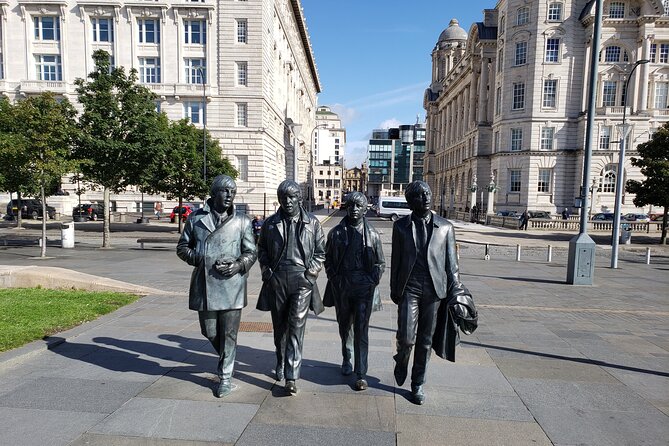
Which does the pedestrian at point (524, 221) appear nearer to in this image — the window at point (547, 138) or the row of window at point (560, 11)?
the window at point (547, 138)

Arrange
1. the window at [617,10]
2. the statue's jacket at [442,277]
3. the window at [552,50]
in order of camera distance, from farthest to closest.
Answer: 1. the window at [552,50]
2. the window at [617,10]
3. the statue's jacket at [442,277]

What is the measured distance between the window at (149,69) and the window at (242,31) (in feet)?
26.7

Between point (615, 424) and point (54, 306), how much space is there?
8.22 metres

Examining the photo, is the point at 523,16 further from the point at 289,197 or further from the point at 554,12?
the point at 289,197

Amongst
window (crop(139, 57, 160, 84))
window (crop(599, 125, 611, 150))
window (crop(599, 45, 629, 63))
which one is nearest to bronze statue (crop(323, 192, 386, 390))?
window (crop(139, 57, 160, 84))

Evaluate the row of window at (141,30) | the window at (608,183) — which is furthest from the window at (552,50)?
the row of window at (141,30)

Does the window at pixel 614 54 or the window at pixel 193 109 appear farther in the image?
the window at pixel 614 54

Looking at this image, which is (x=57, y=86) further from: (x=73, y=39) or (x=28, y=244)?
(x=28, y=244)

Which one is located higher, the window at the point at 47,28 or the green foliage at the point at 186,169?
the window at the point at 47,28

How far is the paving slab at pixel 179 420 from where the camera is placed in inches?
139

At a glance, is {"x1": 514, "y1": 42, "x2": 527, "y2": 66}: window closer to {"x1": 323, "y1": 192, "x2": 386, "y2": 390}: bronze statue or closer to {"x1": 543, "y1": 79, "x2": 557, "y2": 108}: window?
{"x1": 543, "y1": 79, "x2": 557, "y2": 108}: window

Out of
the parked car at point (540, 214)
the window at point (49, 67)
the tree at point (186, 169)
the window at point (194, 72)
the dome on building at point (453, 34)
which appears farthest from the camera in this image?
the dome on building at point (453, 34)

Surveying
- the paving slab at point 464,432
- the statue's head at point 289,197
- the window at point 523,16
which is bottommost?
the paving slab at point 464,432

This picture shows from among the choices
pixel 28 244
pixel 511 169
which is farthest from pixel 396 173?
pixel 28 244
